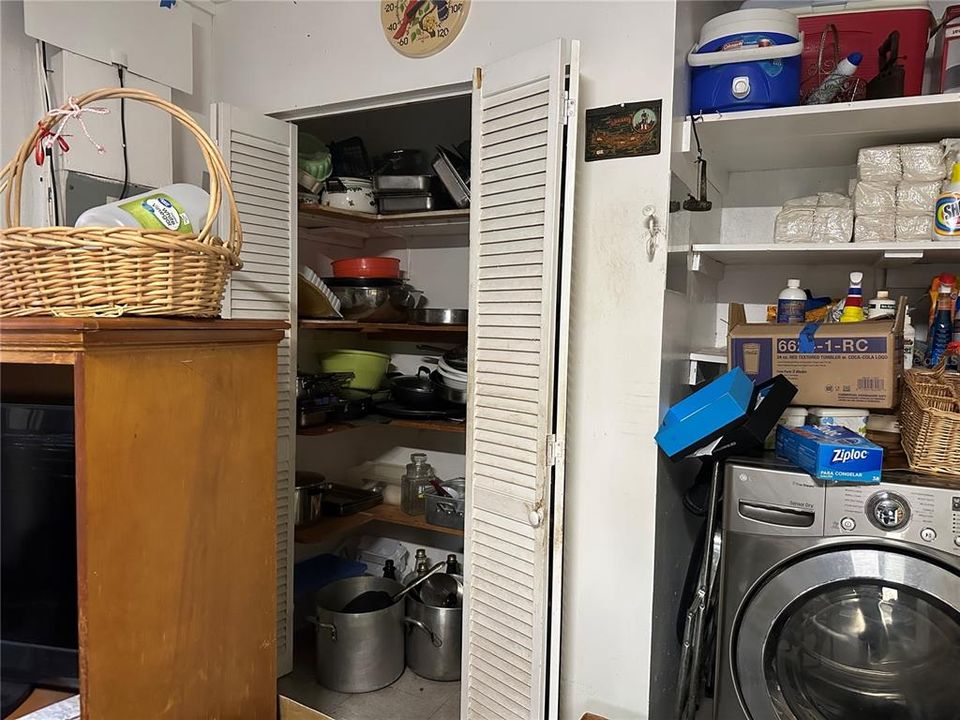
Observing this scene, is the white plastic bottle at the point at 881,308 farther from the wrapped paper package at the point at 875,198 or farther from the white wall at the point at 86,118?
the white wall at the point at 86,118

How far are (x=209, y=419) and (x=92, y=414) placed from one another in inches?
7.8

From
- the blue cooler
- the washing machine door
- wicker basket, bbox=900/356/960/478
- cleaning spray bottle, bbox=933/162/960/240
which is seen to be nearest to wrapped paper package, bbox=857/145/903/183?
cleaning spray bottle, bbox=933/162/960/240

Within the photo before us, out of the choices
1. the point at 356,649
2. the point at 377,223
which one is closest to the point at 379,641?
the point at 356,649

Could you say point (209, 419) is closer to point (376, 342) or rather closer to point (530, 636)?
point (530, 636)

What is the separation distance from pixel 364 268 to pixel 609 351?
4.01 feet

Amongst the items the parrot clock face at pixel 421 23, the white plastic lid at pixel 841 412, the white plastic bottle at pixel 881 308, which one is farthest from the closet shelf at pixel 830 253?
the parrot clock face at pixel 421 23

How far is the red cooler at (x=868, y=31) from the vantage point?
160 centimetres

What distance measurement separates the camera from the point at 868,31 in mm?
1669

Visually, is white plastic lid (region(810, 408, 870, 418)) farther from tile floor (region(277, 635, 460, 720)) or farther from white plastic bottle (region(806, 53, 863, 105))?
tile floor (region(277, 635, 460, 720))

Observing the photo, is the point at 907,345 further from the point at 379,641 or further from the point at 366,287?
the point at 379,641

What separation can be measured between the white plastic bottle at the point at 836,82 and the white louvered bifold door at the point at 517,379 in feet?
1.97

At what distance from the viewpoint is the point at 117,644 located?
0.87 meters

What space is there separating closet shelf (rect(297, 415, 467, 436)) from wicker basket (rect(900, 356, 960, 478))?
134cm

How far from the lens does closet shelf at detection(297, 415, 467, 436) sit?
7.83 ft
